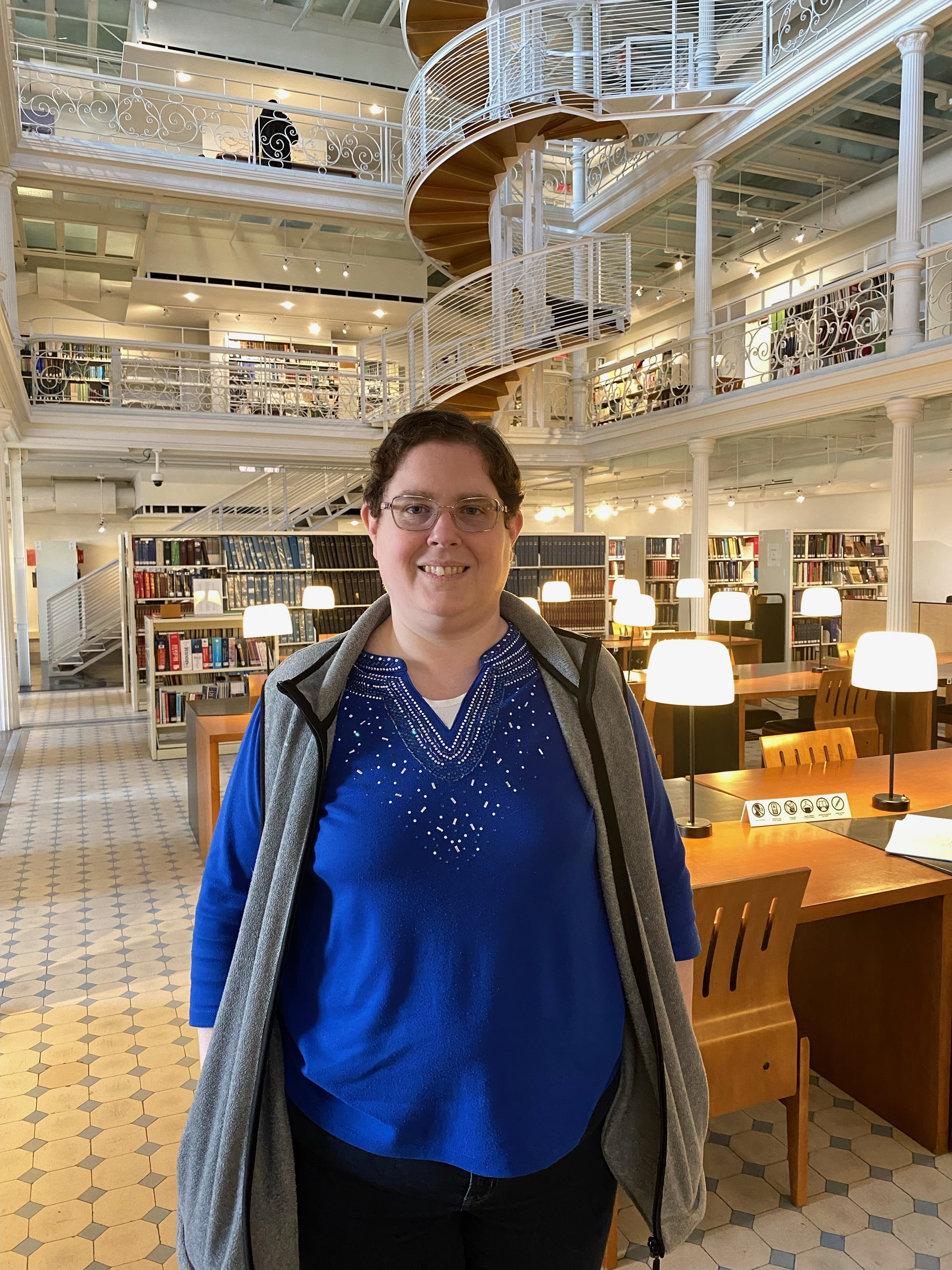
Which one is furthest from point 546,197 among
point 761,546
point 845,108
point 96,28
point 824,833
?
point 824,833

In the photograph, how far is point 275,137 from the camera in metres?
12.4

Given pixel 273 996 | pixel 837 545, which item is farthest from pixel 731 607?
pixel 273 996

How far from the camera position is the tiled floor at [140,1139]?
222cm

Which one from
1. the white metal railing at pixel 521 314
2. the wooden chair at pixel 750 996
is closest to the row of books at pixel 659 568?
the white metal railing at pixel 521 314

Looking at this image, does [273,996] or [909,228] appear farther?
[909,228]

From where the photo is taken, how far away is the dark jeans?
110 cm

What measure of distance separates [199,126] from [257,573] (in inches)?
257

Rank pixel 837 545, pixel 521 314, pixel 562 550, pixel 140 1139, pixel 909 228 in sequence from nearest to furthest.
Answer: pixel 140 1139 < pixel 909 228 < pixel 521 314 < pixel 562 550 < pixel 837 545

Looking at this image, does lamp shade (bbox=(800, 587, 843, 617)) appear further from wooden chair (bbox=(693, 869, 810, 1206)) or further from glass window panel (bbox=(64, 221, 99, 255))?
glass window panel (bbox=(64, 221, 99, 255))

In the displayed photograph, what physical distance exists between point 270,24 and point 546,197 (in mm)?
5325

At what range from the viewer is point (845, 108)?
30.3 feet

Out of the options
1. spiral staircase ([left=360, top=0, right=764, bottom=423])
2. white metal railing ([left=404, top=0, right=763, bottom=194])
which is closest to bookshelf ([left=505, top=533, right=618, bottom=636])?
spiral staircase ([left=360, top=0, right=764, bottom=423])

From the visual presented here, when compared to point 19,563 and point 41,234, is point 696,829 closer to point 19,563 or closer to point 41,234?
point 19,563

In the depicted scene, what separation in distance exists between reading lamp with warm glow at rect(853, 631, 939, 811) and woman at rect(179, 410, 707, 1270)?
2.10 metres
